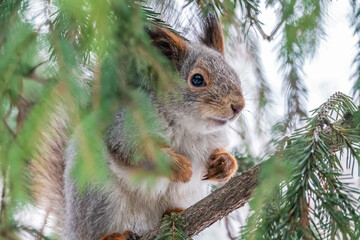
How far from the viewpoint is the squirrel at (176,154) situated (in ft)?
5.22

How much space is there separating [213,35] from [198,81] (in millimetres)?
280

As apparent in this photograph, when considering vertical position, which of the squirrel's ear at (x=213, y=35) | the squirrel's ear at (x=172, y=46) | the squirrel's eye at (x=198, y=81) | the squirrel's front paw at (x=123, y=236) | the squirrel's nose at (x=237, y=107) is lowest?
the squirrel's front paw at (x=123, y=236)

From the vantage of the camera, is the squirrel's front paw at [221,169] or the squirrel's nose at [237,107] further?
the squirrel's front paw at [221,169]

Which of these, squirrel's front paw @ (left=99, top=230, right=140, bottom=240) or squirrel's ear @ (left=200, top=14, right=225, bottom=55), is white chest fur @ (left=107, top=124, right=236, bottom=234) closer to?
squirrel's front paw @ (left=99, top=230, right=140, bottom=240)

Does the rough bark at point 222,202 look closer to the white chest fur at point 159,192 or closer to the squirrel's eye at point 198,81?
the white chest fur at point 159,192

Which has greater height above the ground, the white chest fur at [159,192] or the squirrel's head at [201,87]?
the squirrel's head at [201,87]

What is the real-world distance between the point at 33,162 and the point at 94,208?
34 centimetres

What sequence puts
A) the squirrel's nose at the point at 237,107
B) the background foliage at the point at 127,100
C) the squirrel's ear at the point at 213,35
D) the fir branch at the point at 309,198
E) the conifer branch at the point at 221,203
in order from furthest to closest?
1. the squirrel's ear at the point at 213,35
2. the squirrel's nose at the point at 237,107
3. the conifer branch at the point at 221,203
4. the fir branch at the point at 309,198
5. the background foliage at the point at 127,100

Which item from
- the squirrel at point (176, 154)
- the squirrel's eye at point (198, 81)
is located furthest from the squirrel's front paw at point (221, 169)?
the squirrel's eye at point (198, 81)

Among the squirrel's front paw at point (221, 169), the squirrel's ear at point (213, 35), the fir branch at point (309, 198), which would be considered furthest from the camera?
the squirrel's ear at point (213, 35)

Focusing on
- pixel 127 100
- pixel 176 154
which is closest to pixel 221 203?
pixel 176 154

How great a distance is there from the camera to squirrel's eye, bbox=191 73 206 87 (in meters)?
1.65

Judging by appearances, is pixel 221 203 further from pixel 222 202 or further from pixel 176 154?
pixel 176 154

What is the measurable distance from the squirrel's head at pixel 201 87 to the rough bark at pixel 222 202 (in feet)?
0.92
